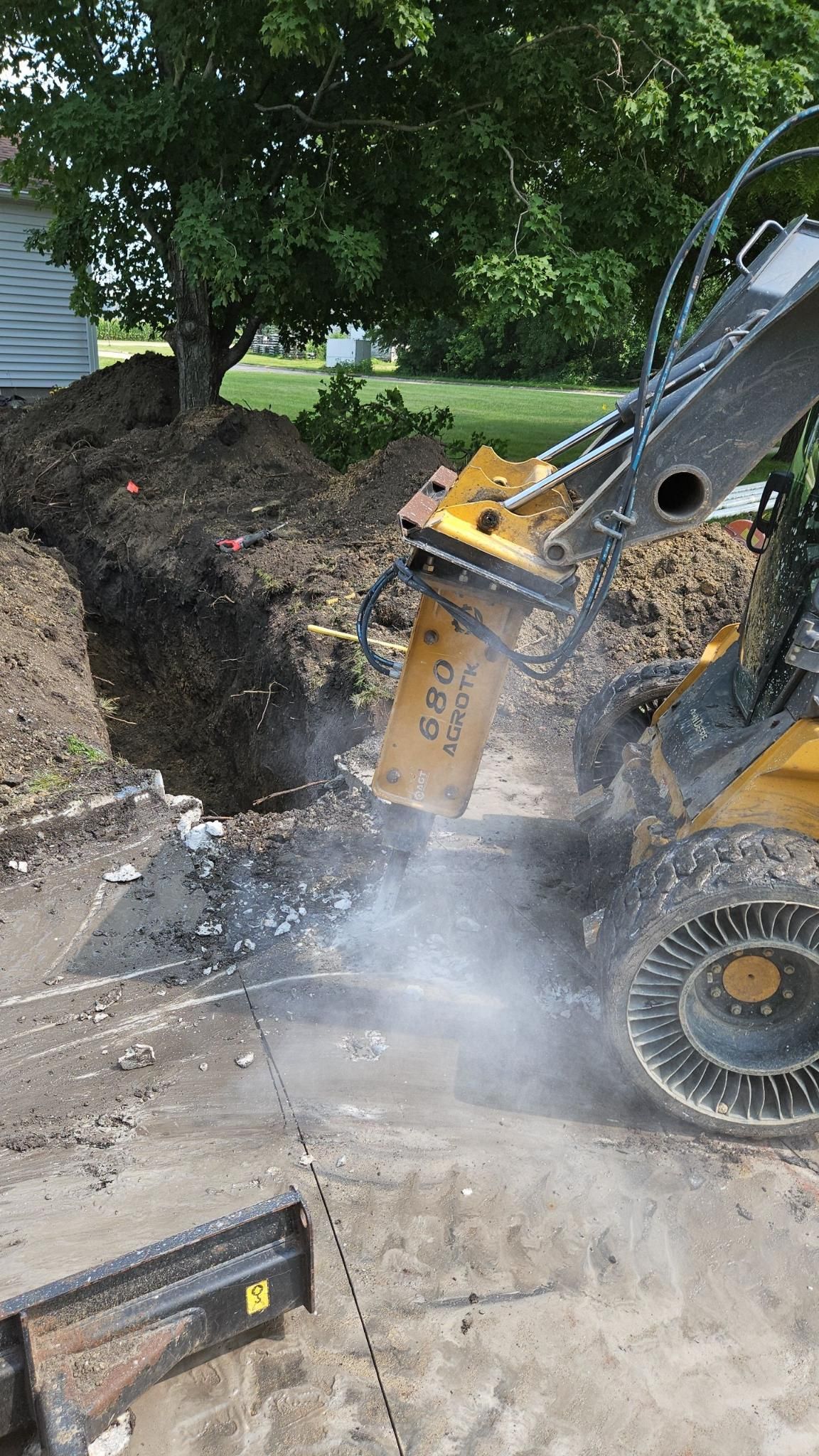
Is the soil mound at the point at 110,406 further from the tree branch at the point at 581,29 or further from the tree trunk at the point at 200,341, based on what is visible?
the tree branch at the point at 581,29

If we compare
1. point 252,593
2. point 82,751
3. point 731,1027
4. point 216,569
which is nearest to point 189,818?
point 82,751

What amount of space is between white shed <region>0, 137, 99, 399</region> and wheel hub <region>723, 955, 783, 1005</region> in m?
19.5

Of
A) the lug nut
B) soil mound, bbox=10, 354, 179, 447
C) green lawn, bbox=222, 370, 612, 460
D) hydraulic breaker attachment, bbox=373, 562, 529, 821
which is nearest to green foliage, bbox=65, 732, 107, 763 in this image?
hydraulic breaker attachment, bbox=373, 562, 529, 821

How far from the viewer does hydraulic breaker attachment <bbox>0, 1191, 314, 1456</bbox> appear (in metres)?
2.60

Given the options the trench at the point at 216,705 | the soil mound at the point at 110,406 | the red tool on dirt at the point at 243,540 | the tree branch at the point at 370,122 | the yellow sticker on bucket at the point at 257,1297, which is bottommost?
the trench at the point at 216,705

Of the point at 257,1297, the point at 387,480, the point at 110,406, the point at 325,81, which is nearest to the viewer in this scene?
the point at 257,1297

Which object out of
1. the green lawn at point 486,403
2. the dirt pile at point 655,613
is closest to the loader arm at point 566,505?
the dirt pile at point 655,613

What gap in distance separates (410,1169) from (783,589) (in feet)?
9.02

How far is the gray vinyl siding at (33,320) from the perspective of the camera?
64.8 feet

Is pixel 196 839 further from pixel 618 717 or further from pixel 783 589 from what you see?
pixel 783 589

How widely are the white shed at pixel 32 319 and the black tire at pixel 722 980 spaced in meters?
19.4

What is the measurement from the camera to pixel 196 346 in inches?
509

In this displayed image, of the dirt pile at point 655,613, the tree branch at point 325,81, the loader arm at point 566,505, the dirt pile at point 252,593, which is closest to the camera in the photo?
the loader arm at point 566,505

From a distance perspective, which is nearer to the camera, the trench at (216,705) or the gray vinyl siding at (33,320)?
the trench at (216,705)
